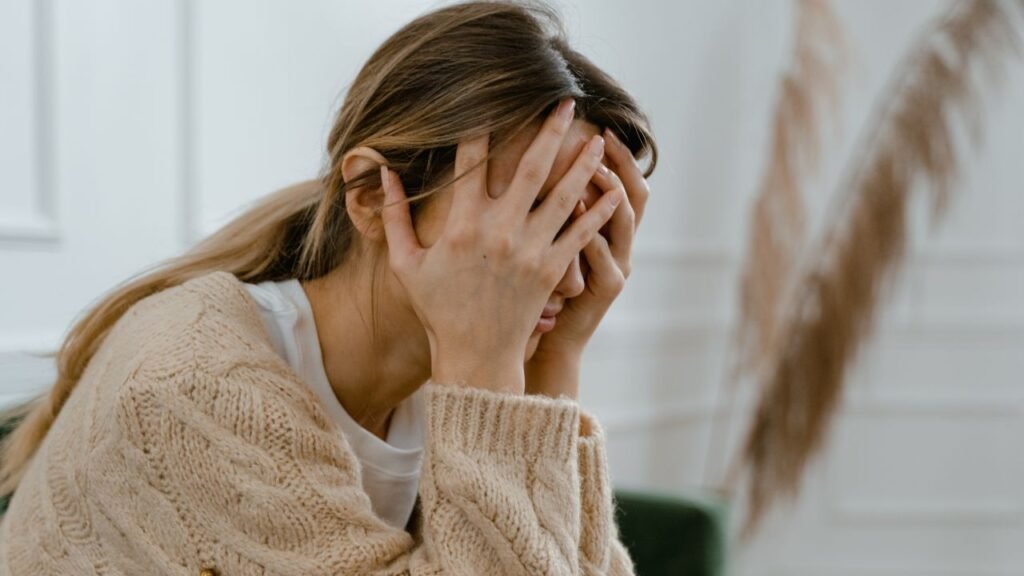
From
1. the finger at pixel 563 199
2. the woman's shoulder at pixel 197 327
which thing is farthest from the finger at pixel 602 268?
the woman's shoulder at pixel 197 327

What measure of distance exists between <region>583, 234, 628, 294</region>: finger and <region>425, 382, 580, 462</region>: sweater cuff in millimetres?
204

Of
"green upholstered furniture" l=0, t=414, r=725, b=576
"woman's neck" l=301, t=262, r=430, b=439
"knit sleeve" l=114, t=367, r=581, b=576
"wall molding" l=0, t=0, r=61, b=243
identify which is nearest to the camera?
"knit sleeve" l=114, t=367, r=581, b=576

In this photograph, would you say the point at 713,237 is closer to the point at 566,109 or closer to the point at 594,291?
the point at 594,291

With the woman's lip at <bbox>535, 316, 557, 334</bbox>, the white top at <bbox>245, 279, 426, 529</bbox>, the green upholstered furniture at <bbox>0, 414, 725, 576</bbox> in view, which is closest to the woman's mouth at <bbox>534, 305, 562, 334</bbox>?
the woman's lip at <bbox>535, 316, 557, 334</bbox>

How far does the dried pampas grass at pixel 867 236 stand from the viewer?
2.59 m

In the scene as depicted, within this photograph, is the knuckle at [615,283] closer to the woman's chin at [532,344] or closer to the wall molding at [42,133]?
the woman's chin at [532,344]

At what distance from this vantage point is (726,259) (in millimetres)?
3260

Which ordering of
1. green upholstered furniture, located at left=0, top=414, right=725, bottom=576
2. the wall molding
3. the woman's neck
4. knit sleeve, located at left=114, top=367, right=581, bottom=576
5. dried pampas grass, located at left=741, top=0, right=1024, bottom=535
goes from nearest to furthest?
1. knit sleeve, located at left=114, top=367, right=581, bottom=576
2. the woman's neck
3. the wall molding
4. green upholstered furniture, located at left=0, top=414, right=725, bottom=576
5. dried pampas grass, located at left=741, top=0, right=1024, bottom=535

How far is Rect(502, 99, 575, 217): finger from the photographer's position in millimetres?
1055

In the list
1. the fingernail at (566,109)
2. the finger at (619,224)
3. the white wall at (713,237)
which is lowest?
the white wall at (713,237)

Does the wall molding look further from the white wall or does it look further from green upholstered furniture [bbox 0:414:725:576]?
green upholstered furniture [bbox 0:414:725:576]

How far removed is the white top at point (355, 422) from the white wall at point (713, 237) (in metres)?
0.51

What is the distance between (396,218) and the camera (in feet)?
3.53

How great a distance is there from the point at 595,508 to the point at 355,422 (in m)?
0.28
